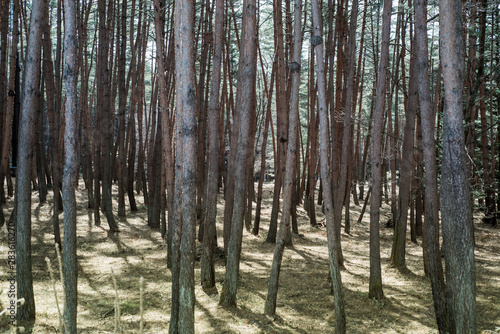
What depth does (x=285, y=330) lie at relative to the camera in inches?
182

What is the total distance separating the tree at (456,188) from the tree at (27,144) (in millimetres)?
3481

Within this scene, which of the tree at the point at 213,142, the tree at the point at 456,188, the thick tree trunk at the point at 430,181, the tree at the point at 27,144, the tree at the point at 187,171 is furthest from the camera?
the tree at the point at 213,142

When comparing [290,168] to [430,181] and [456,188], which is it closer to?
[430,181]

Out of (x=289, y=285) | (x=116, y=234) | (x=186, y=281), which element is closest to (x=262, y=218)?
(x=116, y=234)

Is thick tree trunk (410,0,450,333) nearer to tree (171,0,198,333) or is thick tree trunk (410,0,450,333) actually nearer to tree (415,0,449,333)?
tree (415,0,449,333)

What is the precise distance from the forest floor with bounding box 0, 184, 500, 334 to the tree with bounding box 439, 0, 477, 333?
98cm

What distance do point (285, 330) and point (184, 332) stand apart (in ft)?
4.90

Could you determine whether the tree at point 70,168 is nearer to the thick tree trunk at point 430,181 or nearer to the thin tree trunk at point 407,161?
the thick tree trunk at point 430,181

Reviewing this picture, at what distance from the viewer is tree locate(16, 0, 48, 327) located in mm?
3859

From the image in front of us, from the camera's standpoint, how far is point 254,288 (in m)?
5.98

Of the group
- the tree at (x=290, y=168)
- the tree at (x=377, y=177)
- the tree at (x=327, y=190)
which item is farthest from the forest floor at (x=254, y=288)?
the tree at (x=327, y=190)

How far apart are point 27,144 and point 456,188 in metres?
3.71

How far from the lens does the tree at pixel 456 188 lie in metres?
3.33

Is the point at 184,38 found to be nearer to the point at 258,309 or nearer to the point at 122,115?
the point at 258,309
